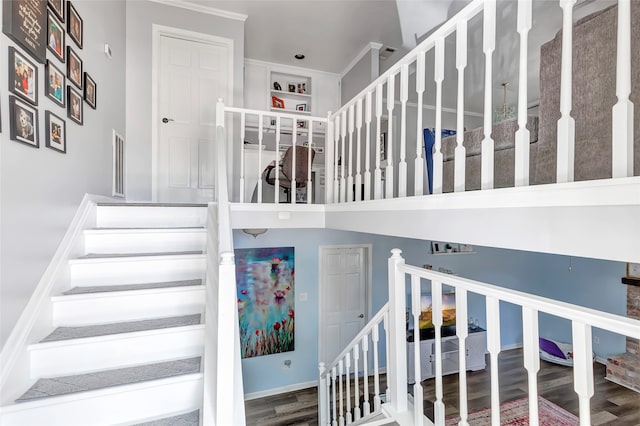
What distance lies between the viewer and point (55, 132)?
1758 millimetres

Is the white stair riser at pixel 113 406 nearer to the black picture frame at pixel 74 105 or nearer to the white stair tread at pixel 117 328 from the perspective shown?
the white stair tread at pixel 117 328

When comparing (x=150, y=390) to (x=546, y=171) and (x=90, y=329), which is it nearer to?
(x=90, y=329)

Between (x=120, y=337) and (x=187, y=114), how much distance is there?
2709 mm

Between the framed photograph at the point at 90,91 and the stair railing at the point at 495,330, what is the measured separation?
2450 millimetres

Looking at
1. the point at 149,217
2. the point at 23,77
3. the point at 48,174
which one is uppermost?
the point at 23,77

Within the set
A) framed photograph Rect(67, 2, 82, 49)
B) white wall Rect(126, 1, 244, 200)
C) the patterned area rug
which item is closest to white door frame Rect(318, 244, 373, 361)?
the patterned area rug

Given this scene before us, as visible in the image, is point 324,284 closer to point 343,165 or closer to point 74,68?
point 343,165

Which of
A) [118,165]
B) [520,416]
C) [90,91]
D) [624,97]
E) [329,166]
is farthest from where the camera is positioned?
[520,416]

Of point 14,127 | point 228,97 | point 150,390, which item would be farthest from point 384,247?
point 14,127

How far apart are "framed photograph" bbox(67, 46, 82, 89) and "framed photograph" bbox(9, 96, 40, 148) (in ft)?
1.86

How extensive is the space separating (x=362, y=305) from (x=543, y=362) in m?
3.36

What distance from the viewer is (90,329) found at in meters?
1.62

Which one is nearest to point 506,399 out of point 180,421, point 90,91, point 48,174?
point 180,421

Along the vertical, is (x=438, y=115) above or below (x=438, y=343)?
above
